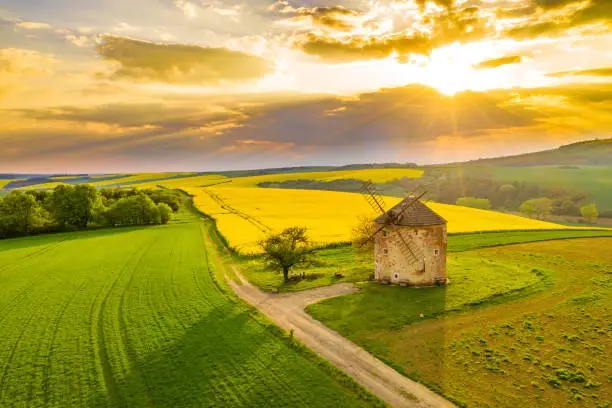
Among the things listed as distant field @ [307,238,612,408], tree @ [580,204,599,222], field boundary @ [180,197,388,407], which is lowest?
tree @ [580,204,599,222]

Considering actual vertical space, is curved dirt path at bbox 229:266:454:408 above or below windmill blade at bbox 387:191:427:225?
below

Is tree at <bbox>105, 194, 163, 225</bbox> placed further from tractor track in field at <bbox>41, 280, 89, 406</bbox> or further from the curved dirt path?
the curved dirt path

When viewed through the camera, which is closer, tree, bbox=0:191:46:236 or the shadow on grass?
the shadow on grass

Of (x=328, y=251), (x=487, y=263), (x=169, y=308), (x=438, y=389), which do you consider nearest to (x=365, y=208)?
(x=328, y=251)

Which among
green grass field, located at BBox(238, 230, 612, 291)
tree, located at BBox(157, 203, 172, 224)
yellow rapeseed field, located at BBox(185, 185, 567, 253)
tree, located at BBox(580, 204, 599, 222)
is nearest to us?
green grass field, located at BBox(238, 230, 612, 291)

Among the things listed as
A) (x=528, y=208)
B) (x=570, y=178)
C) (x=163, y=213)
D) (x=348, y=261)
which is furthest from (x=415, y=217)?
(x=570, y=178)

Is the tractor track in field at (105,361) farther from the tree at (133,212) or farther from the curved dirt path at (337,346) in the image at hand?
the tree at (133,212)

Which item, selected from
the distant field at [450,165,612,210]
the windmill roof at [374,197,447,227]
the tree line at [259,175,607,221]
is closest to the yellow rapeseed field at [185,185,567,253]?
the windmill roof at [374,197,447,227]

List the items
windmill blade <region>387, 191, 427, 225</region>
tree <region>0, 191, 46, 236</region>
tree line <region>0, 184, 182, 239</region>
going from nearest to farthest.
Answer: windmill blade <region>387, 191, 427, 225</region> → tree <region>0, 191, 46, 236</region> → tree line <region>0, 184, 182, 239</region>
